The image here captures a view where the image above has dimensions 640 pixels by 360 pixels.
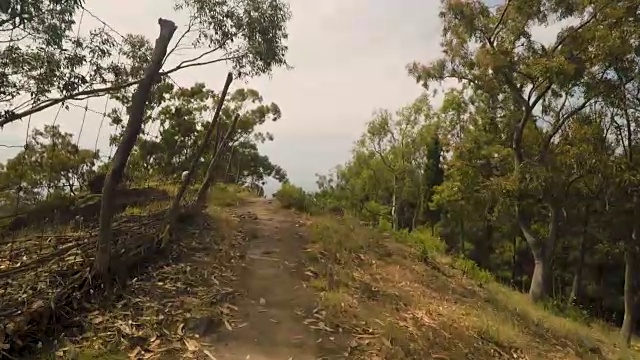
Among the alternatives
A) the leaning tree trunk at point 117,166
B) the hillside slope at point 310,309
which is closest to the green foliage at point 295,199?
the hillside slope at point 310,309

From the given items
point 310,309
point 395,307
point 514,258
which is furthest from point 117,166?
point 514,258

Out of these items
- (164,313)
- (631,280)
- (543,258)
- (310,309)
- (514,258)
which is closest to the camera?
(164,313)

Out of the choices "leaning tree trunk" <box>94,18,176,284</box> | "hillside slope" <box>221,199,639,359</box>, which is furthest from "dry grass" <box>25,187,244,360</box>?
"hillside slope" <box>221,199,639,359</box>

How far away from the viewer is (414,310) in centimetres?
666

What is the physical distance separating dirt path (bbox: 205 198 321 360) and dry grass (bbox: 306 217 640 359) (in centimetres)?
32

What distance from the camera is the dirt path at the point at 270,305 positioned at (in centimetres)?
496

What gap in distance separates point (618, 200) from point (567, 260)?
54.2 feet

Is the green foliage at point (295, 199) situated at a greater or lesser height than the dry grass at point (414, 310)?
greater

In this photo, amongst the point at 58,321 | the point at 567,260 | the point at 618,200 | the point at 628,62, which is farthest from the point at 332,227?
the point at 567,260

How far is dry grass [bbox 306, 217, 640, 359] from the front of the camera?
18.3 feet

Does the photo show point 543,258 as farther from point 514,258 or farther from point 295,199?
point 514,258

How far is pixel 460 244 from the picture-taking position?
104ft

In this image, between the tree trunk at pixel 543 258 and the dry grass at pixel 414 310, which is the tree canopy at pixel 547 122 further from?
the dry grass at pixel 414 310

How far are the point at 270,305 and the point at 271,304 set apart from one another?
0.03 metres
